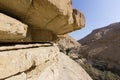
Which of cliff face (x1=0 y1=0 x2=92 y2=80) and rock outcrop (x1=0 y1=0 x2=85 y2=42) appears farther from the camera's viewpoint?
rock outcrop (x1=0 y1=0 x2=85 y2=42)

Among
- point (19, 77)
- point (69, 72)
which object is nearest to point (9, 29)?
point (19, 77)

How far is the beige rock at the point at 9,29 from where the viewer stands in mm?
2139

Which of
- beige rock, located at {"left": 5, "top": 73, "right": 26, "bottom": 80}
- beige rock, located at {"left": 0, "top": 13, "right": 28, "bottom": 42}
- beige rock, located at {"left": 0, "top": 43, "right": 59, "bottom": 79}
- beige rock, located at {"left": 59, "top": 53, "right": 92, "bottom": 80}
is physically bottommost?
beige rock, located at {"left": 59, "top": 53, "right": 92, "bottom": 80}

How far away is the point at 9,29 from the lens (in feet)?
7.36

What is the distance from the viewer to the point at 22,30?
2572 millimetres

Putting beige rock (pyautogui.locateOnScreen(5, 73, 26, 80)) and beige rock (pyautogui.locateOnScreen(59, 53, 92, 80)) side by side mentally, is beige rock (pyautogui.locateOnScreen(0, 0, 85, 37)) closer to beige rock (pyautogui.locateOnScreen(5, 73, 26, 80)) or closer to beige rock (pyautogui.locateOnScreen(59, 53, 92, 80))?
beige rock (pyautogui.locateOnScreen(5, 73, 26, 80))

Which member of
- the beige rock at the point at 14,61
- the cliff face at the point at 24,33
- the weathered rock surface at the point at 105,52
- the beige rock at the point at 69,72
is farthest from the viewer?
the weathered rock surface at the point at 105,52

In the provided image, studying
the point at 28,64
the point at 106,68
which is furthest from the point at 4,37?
the point at 106,68

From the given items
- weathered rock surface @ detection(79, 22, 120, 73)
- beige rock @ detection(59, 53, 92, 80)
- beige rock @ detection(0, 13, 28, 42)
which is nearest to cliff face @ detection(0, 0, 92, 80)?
beige rock @ detection(0, 13, 28, 42)

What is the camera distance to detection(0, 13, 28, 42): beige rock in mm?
2139

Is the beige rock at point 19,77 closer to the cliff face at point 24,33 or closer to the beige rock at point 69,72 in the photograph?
the cliff face at point 24,33

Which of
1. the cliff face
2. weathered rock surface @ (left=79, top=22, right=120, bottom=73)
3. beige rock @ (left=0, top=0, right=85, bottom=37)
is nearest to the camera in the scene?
the cliff face

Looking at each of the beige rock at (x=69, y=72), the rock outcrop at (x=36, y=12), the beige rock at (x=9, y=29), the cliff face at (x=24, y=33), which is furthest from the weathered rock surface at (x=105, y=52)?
the beige rock at (x=9, y=29)

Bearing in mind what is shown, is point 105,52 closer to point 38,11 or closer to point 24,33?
point 38,11
